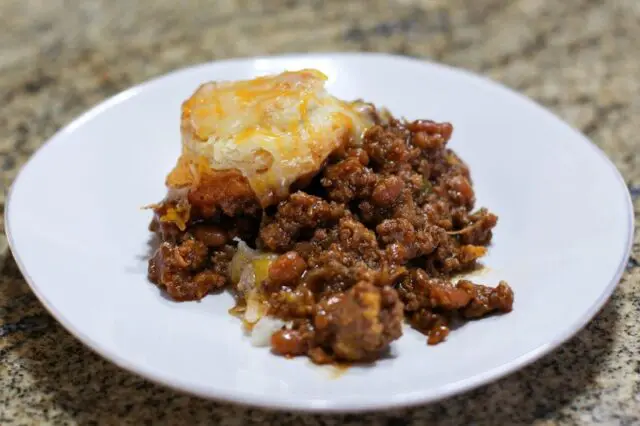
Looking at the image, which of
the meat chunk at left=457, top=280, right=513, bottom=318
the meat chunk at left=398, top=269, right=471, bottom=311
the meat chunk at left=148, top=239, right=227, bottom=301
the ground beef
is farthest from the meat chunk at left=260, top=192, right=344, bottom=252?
the meat chunk at left=457, top=280, right=513, bottom=318

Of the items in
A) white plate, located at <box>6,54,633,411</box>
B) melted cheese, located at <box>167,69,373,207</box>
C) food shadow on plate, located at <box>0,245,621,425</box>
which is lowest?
food shadow on plate, located at <box>0,245,621,425</box>

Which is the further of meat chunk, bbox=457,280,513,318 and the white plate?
meat chunk, bbox=457,280,513,318

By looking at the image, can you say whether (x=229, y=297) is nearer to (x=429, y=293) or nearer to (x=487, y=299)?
(x=429, y=293)

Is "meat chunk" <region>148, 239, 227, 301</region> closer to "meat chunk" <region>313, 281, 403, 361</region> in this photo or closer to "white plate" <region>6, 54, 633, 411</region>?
A: "white plate" <region>6, 54, 633, 411</region>

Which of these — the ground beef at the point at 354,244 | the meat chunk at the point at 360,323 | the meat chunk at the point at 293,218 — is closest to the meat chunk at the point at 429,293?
the ground beef at the point at 354,244

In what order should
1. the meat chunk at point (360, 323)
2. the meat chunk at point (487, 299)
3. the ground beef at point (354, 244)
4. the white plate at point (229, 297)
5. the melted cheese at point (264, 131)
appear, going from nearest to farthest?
the white plate at point (229, 297) → the meat chunk at point (360, 323) → the ground beef at point (354, 244) → the meat chunk at point (487, 299) → the melted cheese at point (264, 131)

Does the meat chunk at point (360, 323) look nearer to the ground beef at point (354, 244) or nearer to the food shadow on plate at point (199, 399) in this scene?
the ground beef at point (354, 244)

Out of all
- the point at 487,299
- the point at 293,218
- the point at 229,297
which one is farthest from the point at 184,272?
the point at 487,299

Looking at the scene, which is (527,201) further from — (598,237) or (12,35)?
(12,35)
